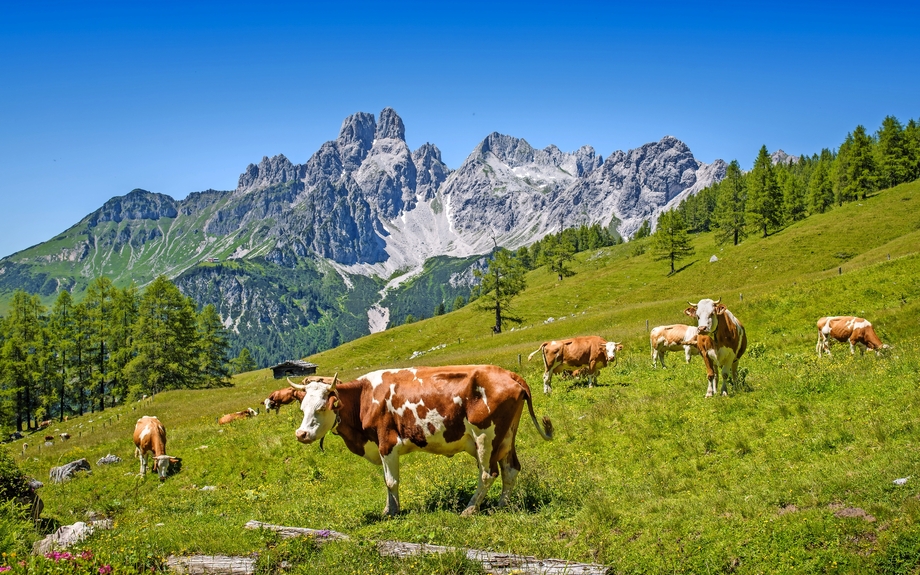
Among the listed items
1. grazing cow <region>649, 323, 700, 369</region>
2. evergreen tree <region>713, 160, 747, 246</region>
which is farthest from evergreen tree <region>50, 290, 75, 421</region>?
evergreen tree <region>713, 160, 747, 246</region>

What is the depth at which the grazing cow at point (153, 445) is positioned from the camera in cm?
1939

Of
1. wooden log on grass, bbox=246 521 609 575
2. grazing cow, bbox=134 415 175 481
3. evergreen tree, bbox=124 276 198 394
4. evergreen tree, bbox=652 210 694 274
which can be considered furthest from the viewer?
evergreen tree, bbox=652 210 694 274

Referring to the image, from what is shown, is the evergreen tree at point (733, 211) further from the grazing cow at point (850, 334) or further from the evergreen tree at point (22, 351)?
the evergreen tree at point (22, 351)

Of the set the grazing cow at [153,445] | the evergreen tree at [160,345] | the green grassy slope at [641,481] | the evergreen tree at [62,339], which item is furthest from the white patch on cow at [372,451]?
the evergreen tree at [62,339]

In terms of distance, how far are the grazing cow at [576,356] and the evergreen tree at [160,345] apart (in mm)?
47723

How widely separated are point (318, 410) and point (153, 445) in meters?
13.2

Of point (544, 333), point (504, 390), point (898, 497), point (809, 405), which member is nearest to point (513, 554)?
point (504, 390)

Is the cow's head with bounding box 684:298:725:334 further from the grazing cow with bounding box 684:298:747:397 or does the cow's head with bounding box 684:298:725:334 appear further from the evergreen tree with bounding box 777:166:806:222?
the evergreen tree with bounding box 777:166:806:222

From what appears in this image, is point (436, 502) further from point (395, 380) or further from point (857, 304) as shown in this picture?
point (857, 304)

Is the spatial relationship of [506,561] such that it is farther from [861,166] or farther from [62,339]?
[861,166]

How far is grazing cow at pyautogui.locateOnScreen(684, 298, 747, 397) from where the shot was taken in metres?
16.2

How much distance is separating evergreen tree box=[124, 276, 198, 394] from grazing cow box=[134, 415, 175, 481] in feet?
129

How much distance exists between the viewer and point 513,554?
7.89m

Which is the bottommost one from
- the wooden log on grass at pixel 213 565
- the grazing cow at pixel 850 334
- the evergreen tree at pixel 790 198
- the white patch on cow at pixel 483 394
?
the grazing cow at pixel 850 334
